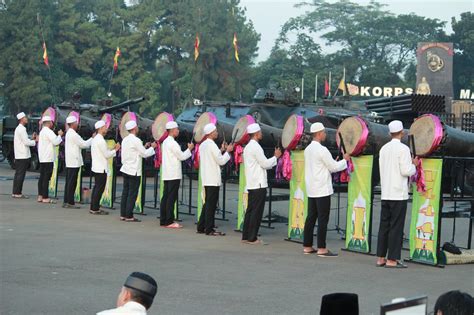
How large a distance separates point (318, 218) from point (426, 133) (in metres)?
1.87

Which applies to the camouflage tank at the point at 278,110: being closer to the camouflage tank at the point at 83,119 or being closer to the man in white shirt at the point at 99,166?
the camouflage tank at the point at 83,119

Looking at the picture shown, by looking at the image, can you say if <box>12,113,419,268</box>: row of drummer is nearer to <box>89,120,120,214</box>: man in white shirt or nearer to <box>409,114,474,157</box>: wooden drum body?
<box>89,120,120,214</box>: man in white shirt

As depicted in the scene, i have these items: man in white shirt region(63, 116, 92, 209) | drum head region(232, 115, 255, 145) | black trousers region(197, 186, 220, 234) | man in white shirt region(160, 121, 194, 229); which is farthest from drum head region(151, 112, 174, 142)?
black trousers region(197, 186, 220, 234)

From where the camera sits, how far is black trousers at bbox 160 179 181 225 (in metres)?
15.2

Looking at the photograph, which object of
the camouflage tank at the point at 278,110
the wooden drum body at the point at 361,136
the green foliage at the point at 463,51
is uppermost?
the green foliage at the point at 463,51

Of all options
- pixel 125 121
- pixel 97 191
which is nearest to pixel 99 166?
pixel 97 191

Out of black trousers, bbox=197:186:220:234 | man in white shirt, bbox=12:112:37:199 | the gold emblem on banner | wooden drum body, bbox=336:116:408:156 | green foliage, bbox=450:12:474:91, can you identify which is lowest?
black trousers, bbox=197:186:220:234

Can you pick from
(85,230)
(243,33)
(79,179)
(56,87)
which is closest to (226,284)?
(85,230)

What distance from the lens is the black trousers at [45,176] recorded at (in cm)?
1842

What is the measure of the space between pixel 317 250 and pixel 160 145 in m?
4.75

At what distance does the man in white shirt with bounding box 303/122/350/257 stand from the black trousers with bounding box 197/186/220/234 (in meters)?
2.23

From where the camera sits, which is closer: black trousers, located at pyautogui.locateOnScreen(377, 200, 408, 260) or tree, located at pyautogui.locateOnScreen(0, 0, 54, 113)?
black trousers, located at pyautogui.locateOnScreen(377, 200, 408, 260)

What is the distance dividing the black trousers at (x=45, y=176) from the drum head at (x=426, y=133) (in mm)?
8795

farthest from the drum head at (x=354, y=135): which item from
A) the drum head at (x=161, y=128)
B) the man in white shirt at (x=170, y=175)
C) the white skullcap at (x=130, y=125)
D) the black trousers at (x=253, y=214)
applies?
the white skullcap at (x=130, y=125)
